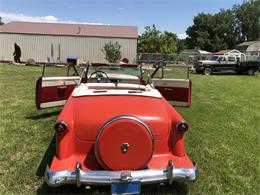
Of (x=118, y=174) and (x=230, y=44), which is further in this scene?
(x=230, y=44)

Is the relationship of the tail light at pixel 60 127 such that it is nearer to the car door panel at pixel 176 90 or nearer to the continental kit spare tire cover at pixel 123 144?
the continental kit spare tire cover at pixel 123 144

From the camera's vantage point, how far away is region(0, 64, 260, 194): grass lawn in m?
4.25

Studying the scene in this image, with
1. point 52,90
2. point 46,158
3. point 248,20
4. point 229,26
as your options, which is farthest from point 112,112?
point 248,20

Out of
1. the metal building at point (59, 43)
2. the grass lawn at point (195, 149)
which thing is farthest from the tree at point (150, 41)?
the grass lawn at point (195, 149)

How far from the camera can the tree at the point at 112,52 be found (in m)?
35.6

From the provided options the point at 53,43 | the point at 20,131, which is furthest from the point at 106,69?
the point at 53,43

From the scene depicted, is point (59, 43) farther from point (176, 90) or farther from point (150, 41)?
point (176, 90)

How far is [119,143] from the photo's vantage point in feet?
11.6

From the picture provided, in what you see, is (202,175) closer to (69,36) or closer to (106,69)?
(106,69)

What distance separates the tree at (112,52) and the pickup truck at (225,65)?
32.3 feet

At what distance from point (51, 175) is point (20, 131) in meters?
3.26

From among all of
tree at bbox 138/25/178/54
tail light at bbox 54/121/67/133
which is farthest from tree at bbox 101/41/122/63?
tail light at bbox 54/121/67/133

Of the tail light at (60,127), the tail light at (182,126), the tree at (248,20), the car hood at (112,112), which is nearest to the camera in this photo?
the tail light at (60,127)

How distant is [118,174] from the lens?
11.6ft
